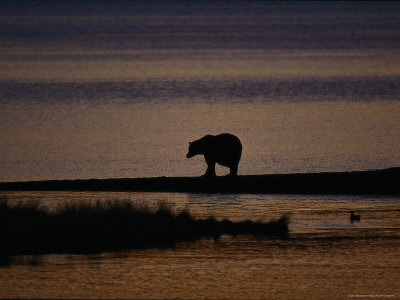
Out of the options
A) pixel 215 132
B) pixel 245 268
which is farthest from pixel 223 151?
pixel 215 132

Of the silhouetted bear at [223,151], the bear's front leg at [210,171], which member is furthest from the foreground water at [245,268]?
the silhouetted bear at [223,151]

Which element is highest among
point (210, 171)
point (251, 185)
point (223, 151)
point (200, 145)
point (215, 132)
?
point (215, 132)

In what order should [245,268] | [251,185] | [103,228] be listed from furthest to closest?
[251,185] → [103,228] → [245,268]

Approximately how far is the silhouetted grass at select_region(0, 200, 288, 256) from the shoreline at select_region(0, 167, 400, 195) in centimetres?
412

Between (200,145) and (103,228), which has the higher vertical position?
(200,145)

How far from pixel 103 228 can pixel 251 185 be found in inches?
246

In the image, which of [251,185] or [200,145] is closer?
[251,185]

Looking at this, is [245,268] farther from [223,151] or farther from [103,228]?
[223,151]

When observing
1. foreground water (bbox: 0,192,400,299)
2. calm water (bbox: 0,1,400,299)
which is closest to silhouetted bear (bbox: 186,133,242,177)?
calm water (bbox: 0,1,400,299)

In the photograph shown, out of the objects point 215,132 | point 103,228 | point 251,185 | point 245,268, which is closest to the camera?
point 245,268

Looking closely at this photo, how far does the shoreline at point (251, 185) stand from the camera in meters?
26.1

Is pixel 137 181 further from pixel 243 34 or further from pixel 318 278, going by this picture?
pixel 243 34

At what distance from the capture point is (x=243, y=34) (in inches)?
4990

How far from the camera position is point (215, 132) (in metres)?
40.9
